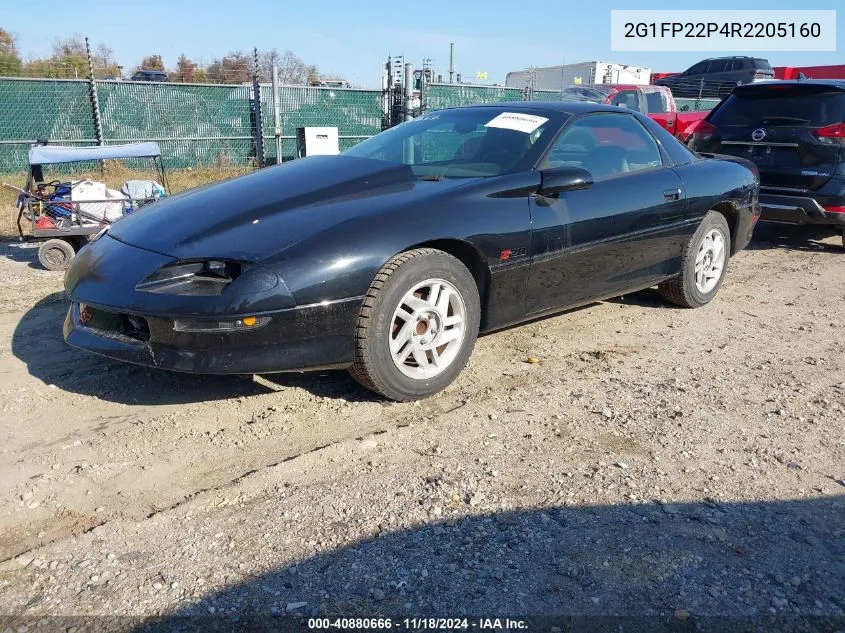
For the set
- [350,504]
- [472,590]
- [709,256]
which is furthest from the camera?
[709,256]

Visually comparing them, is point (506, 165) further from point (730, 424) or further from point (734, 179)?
point (734, 179)

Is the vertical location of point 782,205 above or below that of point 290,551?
above

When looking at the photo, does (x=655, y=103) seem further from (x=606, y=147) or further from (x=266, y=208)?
(x=266, y=208)

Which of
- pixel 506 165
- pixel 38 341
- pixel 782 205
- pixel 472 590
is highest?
pixel 506 165

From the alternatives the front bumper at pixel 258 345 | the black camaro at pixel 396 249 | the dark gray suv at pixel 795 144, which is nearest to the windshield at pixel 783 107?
the dark gray suv at pixel 795 144

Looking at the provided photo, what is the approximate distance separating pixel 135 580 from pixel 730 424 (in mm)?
2639

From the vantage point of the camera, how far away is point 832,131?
6734 mm

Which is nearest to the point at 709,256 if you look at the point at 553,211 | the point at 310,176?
the point at 553,211

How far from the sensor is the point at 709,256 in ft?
17.4

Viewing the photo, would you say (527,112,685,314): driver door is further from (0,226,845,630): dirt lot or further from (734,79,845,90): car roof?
(734,79,845,90): car roof

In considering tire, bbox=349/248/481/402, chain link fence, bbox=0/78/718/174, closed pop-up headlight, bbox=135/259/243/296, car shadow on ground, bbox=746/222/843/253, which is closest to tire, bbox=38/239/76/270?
closed pop-up headlight, bbox=135/259/243/296

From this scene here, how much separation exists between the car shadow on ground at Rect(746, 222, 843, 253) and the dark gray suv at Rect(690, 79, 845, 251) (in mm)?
813

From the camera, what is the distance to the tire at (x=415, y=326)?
3229 millimetres

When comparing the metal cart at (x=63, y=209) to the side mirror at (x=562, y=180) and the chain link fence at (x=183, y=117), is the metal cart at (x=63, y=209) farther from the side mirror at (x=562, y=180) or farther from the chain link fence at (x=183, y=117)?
the chain link fence at (x=183, y=117)
